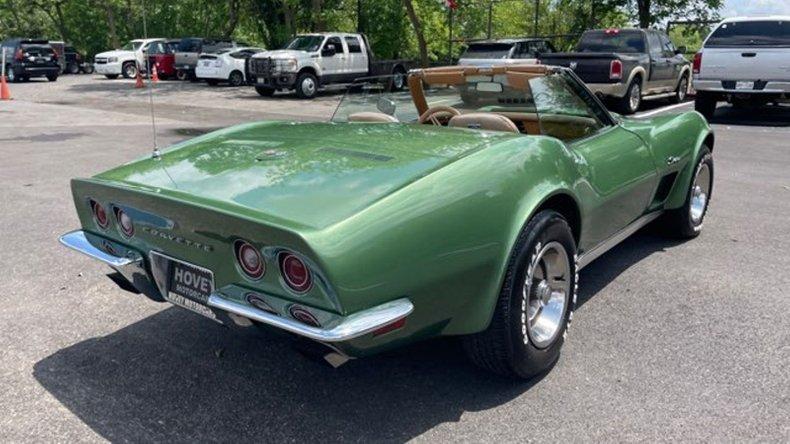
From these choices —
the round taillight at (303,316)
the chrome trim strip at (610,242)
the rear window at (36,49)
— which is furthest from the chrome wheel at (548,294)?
the rear window at (36,49)

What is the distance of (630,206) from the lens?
4215 mm

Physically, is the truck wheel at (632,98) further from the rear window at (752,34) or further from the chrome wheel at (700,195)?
the chrome wheel at (700,195)

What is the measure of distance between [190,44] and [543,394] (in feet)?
94.9

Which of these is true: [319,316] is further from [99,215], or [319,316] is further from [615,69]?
[615,69]

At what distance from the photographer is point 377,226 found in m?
2.49

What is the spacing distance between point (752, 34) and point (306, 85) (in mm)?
12099

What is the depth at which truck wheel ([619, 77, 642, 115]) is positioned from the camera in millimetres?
14430

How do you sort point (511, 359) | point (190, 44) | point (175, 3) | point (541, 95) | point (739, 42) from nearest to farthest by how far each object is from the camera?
point (511, 359), point (541, 95), point (739, 42), point (190, 44), point (175, 3)

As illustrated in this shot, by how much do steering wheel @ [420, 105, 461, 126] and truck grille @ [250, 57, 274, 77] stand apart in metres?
16.8

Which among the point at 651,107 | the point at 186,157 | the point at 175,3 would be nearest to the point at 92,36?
the point at 175,3

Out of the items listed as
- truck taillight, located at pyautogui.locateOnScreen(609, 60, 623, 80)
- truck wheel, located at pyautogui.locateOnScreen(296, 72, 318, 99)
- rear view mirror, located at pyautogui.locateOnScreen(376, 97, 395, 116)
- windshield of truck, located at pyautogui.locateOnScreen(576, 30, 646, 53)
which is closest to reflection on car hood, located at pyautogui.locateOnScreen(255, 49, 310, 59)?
truck wheel, located at pyautogui.locateOnScreen(296, 72, 318, 99)

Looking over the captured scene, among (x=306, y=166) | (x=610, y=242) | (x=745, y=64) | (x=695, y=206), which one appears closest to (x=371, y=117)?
(x=306, y=166)

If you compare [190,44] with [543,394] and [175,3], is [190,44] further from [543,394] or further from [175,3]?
[543,394]

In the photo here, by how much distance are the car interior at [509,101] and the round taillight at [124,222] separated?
5.45ft
